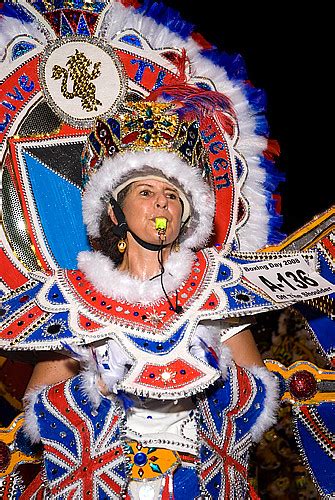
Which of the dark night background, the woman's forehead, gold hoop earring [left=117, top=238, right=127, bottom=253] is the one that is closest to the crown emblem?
the woman's forehead

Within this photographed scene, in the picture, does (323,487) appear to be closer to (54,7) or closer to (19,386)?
(19,386)

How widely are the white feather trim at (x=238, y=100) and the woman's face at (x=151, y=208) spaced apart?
2.02 ft

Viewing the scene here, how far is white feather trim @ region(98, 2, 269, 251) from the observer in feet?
9.87

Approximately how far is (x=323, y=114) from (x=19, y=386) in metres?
2.03

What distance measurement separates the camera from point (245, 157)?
3070 mm

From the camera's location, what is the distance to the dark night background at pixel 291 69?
137 inches

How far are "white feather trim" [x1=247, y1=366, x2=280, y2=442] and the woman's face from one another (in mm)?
590

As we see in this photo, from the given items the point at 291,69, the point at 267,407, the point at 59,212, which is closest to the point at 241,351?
the point at 267,407

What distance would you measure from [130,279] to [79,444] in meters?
0.59

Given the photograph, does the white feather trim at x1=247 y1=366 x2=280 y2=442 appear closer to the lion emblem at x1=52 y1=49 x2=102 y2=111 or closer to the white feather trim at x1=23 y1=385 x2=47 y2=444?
the white feather trim at x1=23 y1=385 x2=47 y2=444

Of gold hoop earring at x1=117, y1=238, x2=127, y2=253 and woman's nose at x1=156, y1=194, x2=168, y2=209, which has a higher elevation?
woman's nose at x1=156, y1=194, x2=168, y2=209

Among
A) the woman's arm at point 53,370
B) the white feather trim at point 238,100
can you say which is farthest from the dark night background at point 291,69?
the woman's arm at point 53,370

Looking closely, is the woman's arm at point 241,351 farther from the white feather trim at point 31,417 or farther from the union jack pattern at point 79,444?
the white feather trim at point 31,417

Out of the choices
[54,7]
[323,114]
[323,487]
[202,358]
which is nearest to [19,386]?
[202,358]
